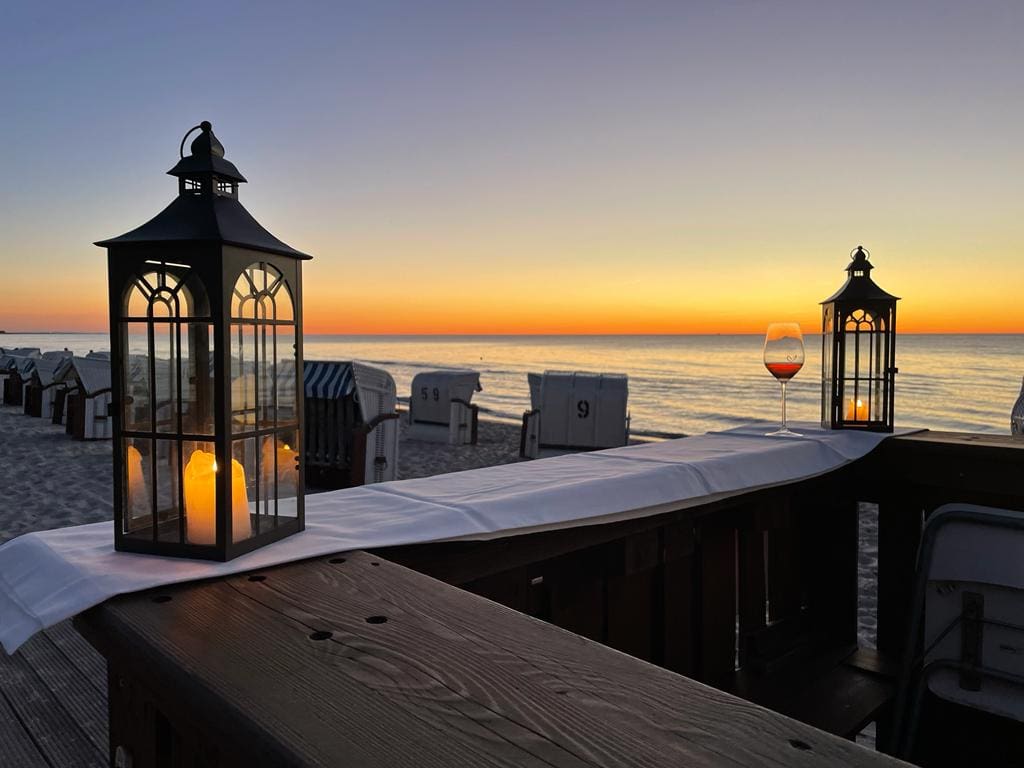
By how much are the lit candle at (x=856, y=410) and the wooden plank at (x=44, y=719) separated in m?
2.95

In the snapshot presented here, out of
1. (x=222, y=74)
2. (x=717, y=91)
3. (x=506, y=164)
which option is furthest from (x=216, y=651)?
(x=506, y=164)

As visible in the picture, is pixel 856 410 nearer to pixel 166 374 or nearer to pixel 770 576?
pixel 770 576

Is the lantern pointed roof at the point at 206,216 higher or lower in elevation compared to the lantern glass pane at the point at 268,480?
higher

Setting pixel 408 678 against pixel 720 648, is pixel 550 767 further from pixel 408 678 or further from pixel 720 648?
pixel 720 648

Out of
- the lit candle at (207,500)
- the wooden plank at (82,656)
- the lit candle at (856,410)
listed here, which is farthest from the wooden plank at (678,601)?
the wooden plank at (82,656)

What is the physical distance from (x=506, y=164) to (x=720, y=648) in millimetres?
13295

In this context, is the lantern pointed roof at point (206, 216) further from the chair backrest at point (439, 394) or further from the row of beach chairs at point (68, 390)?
the chair backrest at point (439, 394)

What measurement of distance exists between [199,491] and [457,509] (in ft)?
1.60

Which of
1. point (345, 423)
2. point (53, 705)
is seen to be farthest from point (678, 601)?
point (345, 423)

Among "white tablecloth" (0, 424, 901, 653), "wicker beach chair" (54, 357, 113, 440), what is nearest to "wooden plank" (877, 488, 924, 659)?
"white tablecloth" (0, 424, 901, 653)

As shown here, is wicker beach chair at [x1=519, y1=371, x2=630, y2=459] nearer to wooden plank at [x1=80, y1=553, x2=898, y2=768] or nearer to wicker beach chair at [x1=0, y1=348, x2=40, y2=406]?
wooden plank at [x1=80, y1=553, x2=898, y2=768]

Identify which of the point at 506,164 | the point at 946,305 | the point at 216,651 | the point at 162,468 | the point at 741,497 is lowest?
the point at 741,497

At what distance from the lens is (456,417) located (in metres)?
12.4

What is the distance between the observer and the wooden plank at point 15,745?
2.14 m
